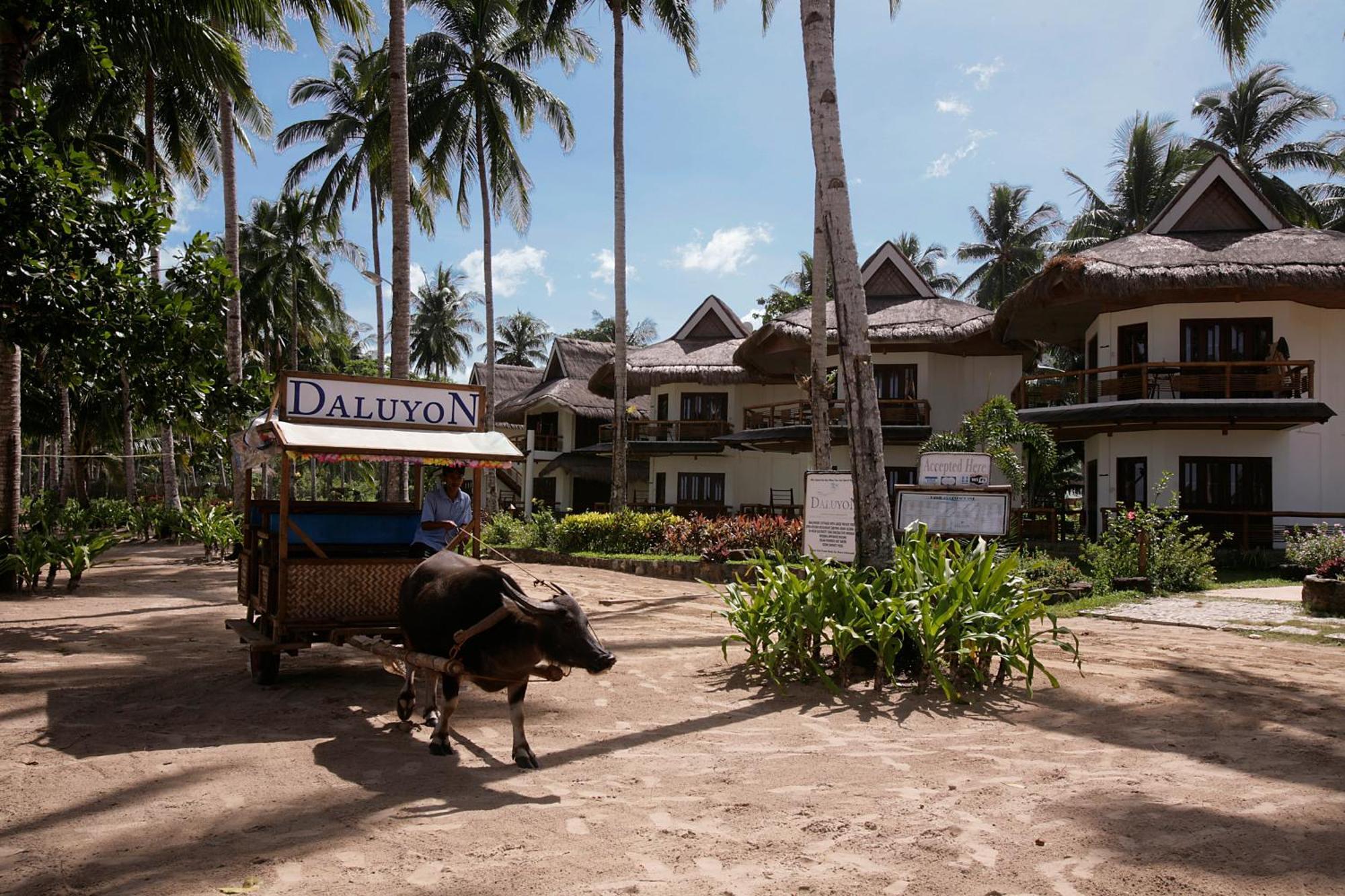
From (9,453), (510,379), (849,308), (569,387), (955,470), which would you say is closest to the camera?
(849,308)

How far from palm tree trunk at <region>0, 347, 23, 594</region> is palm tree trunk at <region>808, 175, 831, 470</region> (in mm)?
11447

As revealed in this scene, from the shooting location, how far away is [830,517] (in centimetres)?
1023

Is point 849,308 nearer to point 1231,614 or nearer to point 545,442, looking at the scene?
point 1231,614

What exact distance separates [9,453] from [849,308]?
11.5m

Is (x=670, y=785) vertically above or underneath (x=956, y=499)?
underneath

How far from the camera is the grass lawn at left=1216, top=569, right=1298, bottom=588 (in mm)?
16312

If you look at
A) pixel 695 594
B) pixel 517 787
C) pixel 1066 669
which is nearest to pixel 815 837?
pixel 517 787

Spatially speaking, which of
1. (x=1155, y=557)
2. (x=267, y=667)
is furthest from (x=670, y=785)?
(x=1155, y=557)

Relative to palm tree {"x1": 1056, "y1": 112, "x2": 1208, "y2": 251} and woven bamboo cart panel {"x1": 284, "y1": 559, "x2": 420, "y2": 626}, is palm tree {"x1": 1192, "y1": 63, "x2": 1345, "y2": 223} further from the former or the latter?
woven bamboo cart panel {"x1": 284, "y1": 559, "x2": 420, "y2": 626}

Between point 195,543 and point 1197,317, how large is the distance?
24.9 metres

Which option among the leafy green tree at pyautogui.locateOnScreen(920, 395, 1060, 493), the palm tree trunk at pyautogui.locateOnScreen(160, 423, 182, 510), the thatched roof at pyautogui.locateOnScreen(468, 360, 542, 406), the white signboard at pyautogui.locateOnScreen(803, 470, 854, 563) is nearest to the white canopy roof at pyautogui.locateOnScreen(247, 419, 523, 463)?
the white signboard at pyautogui.locateOnScreen(803, 470, 854, 563)

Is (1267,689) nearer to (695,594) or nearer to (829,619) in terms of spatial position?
(829,619)

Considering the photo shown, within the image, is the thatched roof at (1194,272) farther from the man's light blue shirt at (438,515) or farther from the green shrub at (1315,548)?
the man's light blue shirt at (438,515)

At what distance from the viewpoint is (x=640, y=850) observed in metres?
4.25
